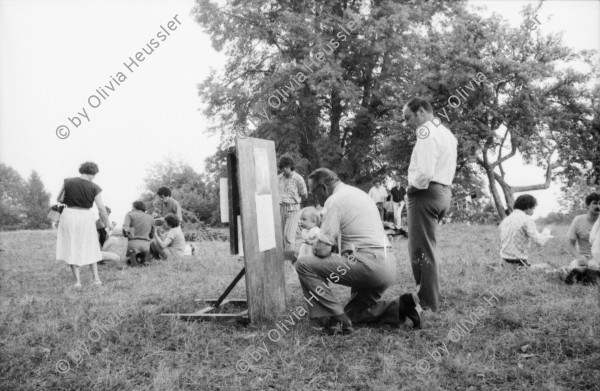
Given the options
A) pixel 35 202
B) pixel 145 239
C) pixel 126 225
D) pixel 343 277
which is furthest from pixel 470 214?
pixel 35 202

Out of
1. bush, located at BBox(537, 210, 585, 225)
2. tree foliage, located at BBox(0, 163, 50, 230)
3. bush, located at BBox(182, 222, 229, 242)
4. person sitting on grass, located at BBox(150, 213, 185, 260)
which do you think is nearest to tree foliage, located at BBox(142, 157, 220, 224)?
bush, located at BBox(182, 222, 229, 242)

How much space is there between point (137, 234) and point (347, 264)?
236 inches

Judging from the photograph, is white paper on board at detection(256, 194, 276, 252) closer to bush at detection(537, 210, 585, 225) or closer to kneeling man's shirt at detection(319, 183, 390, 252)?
kneeling man's shirt at detection(319, 183, 390, 252)

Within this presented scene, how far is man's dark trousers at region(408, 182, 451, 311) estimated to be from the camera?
4586 millimetres

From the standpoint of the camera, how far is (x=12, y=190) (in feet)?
190

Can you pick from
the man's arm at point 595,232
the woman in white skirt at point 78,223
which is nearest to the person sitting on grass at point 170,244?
the woman in white skirt at point 78,223

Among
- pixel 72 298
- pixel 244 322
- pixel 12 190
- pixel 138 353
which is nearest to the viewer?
pixel 138 353

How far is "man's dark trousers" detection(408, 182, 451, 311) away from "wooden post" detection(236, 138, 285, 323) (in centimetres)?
137

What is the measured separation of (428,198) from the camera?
461cm

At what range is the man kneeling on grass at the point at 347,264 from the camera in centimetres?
421

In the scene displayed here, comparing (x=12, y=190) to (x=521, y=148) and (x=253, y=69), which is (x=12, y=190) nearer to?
(x=253, y=69)

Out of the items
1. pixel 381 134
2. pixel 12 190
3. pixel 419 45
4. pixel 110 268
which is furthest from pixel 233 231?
pixel 12 190

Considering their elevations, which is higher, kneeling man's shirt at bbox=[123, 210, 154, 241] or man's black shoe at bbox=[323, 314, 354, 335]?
kneeling man's shirt at bbox=[123, 210, 154, 241]

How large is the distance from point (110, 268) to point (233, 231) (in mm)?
5071
